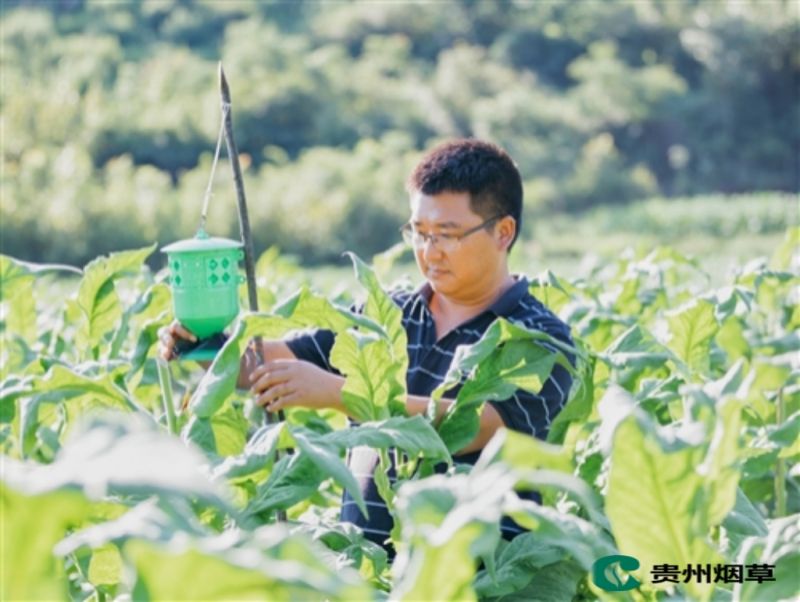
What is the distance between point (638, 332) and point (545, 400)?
201mm

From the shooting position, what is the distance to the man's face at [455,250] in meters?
2.18

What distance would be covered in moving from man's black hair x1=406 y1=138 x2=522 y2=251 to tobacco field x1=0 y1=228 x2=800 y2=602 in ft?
0.74

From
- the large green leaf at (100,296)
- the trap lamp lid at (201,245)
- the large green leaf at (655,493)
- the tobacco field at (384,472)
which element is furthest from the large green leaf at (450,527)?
the large green leaf at (100,296)

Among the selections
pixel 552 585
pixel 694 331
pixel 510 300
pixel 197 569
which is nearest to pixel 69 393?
pixel 552 585

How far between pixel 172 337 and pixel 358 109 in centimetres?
2460

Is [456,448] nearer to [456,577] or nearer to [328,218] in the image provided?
[456,577]

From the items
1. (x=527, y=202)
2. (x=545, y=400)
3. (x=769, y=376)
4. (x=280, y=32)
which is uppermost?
(x=280, y=32)

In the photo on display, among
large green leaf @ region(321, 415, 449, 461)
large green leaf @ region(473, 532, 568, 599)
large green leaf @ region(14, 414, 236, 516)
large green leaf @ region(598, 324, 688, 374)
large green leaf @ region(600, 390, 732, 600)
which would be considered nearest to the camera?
large green leaf @ region(14, 414, 236, 516)

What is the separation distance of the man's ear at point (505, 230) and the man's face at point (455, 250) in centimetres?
3

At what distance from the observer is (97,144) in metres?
21.0

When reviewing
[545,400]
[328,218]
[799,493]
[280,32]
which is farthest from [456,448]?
[280,32]

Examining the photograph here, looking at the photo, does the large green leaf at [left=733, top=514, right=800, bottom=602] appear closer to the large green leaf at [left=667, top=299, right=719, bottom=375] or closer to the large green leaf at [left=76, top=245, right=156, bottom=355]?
the large green leaf at [left=667, top=299, right=719, bottom=375]

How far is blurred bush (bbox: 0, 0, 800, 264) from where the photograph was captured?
1753cm

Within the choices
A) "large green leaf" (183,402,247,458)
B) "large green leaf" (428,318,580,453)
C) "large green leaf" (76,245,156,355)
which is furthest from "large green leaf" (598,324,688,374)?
"large green leaf" (76,245,156,355)
